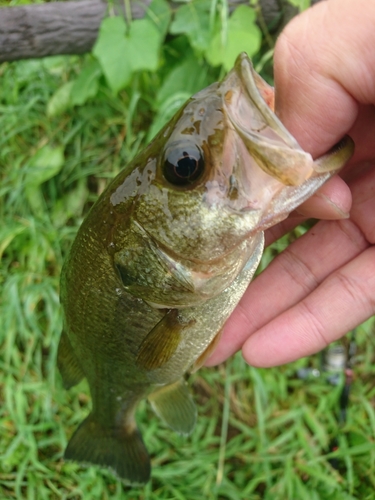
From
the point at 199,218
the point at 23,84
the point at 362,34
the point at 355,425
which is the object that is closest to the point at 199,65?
the point at 23,84

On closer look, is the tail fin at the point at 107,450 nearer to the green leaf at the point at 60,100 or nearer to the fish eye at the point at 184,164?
the fish eye at the point at 184,164

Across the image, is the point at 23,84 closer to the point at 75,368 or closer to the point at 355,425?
the point at 75,368

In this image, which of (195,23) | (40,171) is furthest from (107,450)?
(195,23)

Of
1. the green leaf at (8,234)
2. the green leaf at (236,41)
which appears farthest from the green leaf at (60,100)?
the green leaf at (236,41)

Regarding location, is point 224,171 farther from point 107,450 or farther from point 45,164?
point 45,164

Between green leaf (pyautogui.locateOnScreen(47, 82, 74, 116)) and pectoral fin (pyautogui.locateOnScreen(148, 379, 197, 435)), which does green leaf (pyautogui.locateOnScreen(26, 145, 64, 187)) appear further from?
pectoral fin (pyautogui.locateOnScreen(148, 379, 197, 435))

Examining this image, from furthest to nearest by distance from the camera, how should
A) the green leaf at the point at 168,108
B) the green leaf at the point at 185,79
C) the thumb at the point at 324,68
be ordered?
the green leaf at the point at 185,79, the green leaf at the point at 168,108, the thumb at the point at 324,68
